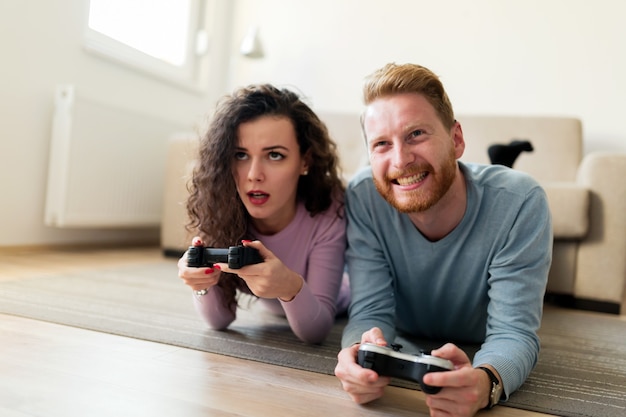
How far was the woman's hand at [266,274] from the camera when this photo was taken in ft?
2.96

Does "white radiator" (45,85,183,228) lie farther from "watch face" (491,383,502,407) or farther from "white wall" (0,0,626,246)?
"watch face" (491,383,502,407)

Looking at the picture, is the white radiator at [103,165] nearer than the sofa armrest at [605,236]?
No

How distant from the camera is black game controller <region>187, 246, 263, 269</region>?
0.88 metres

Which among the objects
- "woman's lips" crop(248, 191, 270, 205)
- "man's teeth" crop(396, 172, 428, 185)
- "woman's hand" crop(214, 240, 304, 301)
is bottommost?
"woman's hand" crop(214, 240, 304, 301)

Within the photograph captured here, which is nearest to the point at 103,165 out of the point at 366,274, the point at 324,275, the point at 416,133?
the point at 324,275

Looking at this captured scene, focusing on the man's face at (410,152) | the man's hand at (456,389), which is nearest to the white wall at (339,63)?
the man's face at (410,152)

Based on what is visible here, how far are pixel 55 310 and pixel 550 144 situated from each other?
2159 mm

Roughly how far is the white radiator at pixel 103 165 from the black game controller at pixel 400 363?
206 cm

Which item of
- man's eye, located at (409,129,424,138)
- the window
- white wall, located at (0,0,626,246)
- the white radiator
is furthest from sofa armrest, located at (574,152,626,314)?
the window

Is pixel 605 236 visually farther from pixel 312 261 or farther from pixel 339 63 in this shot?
pixel 339 63

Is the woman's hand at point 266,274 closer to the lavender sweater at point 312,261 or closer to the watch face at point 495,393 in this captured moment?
the lavender sweater at point 312,261

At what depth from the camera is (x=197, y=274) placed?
38.1 inches

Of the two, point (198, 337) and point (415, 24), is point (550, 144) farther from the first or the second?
point (198, 337)

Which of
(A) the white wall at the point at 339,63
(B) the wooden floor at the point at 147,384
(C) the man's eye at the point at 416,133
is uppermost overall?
(A) the white wall at the point at 339,63
